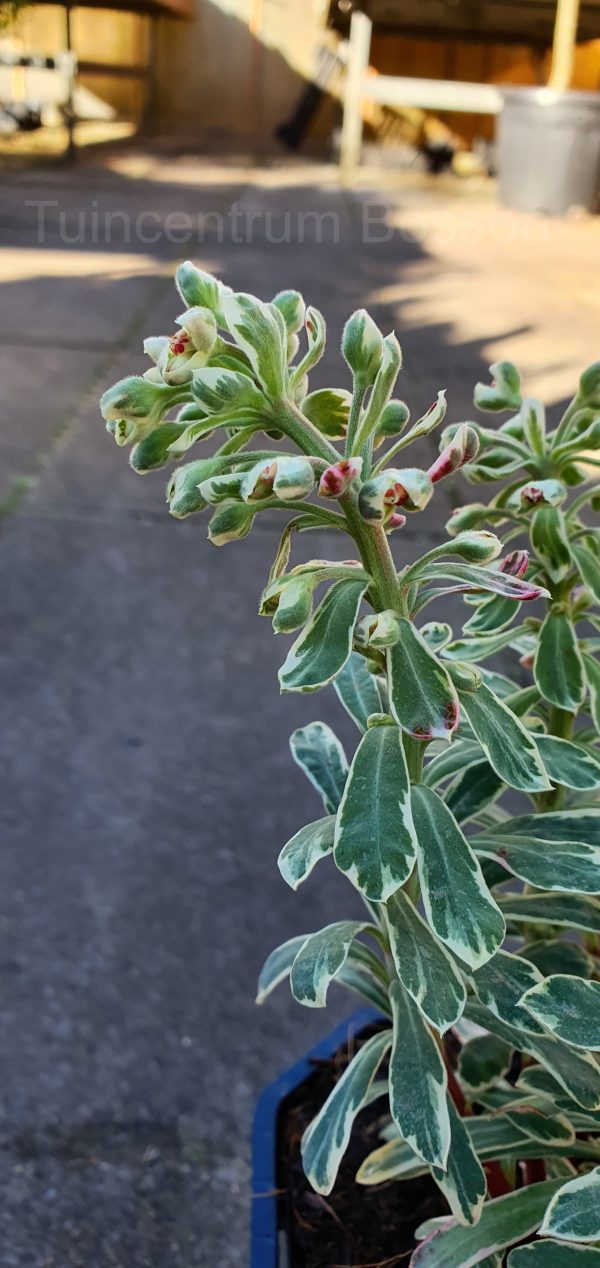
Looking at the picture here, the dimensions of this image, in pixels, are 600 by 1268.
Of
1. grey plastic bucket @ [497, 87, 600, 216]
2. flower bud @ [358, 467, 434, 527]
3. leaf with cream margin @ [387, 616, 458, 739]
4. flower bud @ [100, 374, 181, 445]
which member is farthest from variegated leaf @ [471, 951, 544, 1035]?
grey plastic bucket @ [497, 87, 600, 216]

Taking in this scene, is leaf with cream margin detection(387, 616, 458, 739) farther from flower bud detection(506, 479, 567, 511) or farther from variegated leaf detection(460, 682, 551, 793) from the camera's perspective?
flower bud detection(506, 479, 567, 511)

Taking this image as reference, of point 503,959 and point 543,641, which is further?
point 543,641

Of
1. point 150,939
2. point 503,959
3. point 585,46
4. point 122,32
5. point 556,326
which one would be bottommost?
point 150,939

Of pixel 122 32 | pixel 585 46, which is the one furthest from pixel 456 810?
pixel 122 32

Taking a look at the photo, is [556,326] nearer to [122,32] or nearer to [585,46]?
[585,46]

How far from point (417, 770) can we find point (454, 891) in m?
0.14

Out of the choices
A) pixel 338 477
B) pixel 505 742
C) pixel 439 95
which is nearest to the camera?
pixel 338 477

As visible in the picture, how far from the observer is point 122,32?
13281mm

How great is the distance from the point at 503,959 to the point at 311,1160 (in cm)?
24

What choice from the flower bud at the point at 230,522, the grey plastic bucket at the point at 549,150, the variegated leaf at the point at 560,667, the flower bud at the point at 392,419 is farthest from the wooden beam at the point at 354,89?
the flower bud at the point at 230,522

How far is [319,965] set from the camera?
32.3 inches

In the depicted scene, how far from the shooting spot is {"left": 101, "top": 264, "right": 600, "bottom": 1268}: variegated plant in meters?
0.72

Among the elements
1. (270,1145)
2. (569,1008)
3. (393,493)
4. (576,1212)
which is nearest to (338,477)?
(393,493)

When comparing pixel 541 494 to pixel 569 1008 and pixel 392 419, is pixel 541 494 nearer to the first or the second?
pixel 392 419
